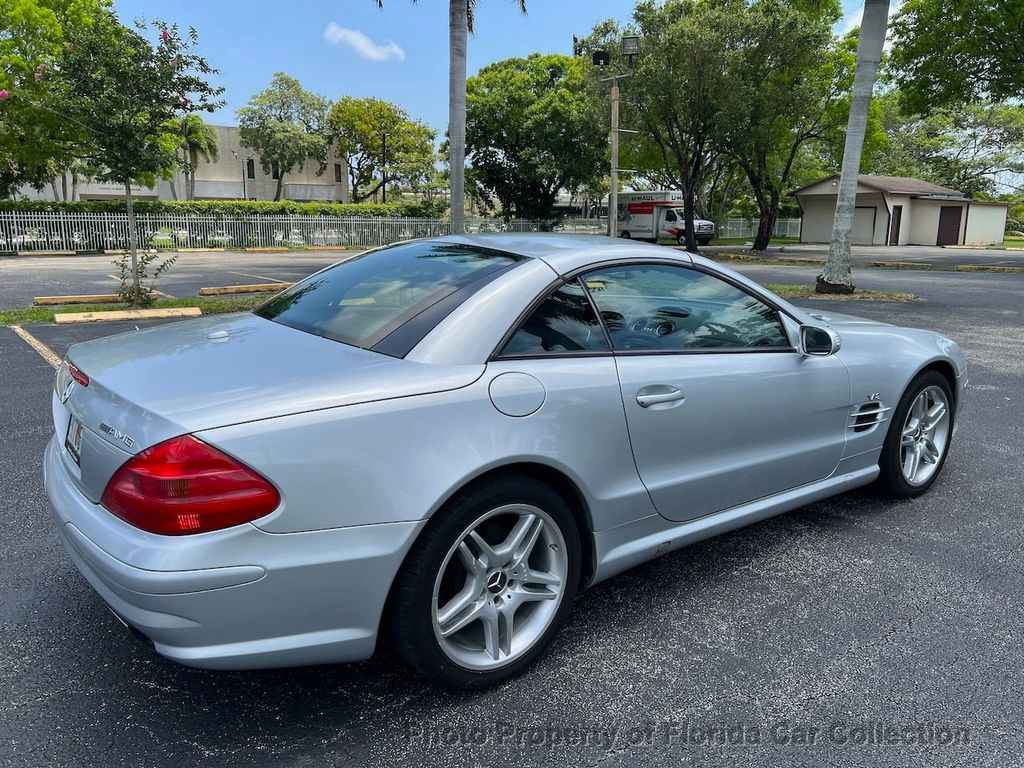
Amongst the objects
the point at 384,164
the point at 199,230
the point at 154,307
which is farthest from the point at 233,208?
the point at 154,307

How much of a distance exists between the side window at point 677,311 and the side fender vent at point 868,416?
618 millimetres

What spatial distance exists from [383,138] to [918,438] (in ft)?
157

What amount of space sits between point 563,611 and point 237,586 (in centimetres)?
117

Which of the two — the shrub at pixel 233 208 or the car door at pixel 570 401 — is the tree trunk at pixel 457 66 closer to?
the car door at pixel 570 401

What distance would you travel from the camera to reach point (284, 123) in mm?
47062

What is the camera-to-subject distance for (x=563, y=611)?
266 centimetres

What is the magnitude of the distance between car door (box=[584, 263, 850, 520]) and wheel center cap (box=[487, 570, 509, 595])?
0.67 metres

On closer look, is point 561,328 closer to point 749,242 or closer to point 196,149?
point 749,242

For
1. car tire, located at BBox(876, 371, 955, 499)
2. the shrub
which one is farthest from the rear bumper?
the shrub

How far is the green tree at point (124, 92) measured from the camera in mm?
10312

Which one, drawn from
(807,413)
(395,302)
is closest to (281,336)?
(395,302)

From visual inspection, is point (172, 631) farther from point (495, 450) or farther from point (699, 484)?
point (699, 484)

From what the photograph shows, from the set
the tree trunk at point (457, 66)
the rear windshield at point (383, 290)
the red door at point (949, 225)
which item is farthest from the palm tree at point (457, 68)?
the red door at point (949, 225)

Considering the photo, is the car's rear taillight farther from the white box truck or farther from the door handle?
the white box truck
